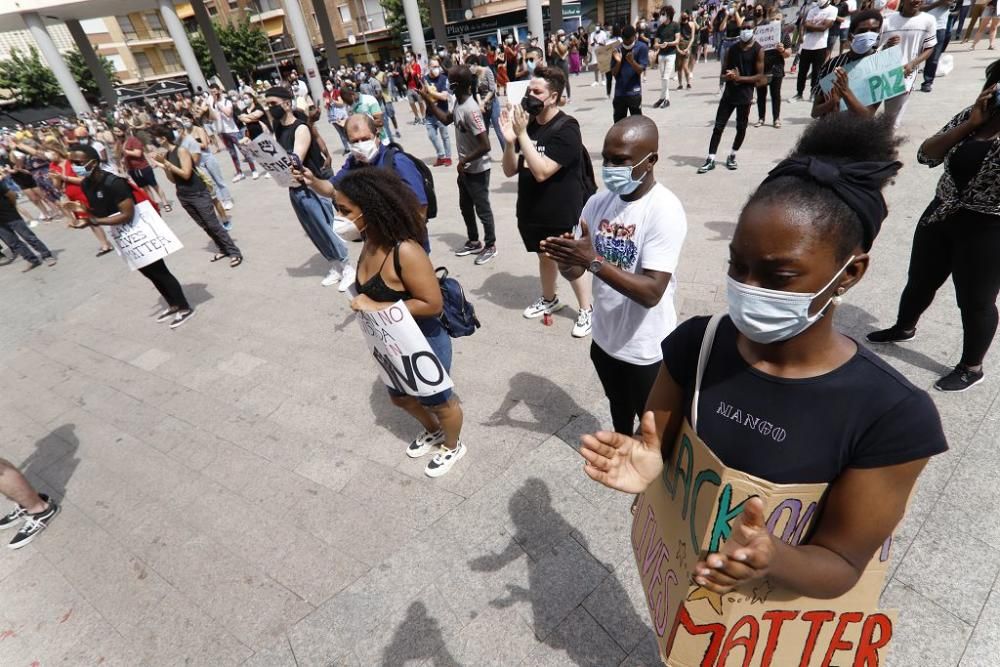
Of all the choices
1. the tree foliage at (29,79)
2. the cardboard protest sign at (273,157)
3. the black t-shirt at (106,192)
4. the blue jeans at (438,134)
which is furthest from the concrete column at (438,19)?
the tree foliage at (29,79)

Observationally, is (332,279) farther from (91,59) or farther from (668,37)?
(91,59)

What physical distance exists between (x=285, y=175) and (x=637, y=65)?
19.9 feet

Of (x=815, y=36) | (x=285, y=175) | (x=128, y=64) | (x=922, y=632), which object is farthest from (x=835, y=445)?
(x=128, y=64)

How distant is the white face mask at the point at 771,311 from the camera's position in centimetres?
111

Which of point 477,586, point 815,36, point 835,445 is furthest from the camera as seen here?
point 815,36

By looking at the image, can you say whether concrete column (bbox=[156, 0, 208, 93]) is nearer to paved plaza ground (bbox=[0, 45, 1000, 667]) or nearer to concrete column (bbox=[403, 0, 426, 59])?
concrete column (bbox=[403, 0, 426, 59])

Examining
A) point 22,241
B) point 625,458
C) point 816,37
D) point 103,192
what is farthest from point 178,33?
point 625,458

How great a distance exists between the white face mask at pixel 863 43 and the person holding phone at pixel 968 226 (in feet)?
7.22

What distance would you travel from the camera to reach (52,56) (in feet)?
75.7

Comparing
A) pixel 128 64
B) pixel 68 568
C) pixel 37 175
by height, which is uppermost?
pixel 128 64

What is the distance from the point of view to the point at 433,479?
330 centimetres

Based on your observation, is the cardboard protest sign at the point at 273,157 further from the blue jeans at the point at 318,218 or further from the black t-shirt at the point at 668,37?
the black t-shirt at the point at 668,37

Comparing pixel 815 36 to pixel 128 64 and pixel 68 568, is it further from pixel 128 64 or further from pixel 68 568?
pixel 128 64

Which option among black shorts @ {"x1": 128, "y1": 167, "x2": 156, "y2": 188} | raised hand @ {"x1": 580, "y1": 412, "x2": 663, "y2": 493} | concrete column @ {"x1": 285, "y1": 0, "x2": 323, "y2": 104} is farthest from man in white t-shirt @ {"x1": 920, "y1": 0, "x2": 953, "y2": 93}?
concrete column @ {"x1": 285, "y1": 0, "x2": 323, "y2": 104}
